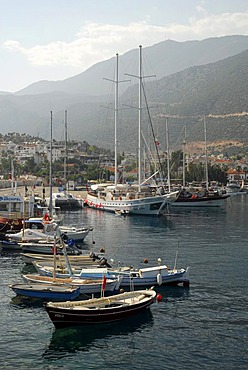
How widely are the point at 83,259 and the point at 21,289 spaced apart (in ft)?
27.8

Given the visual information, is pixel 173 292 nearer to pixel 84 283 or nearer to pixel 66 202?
pixel 84 283

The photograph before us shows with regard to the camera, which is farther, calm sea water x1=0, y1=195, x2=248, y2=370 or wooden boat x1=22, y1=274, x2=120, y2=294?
wooden boat x1=22, y1=274, x2=120, y2=294

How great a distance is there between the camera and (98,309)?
25.9m

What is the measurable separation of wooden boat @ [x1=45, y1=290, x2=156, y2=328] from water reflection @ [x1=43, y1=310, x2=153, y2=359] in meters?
0.28

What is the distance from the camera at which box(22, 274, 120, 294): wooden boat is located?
3015 centimetres

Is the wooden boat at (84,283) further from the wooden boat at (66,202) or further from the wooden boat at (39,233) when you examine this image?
the wooden boat at (66,202)

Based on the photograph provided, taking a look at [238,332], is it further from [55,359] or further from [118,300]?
[55,359]

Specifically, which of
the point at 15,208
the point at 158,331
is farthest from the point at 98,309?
the point at 15,208

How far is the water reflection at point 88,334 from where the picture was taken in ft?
77.2

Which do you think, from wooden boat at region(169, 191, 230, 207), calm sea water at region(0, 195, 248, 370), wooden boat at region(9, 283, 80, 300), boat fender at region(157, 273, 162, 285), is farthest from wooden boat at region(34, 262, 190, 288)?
wooden boat at region(169, 191, 230, 207)

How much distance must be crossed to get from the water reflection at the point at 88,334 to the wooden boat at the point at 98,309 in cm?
28

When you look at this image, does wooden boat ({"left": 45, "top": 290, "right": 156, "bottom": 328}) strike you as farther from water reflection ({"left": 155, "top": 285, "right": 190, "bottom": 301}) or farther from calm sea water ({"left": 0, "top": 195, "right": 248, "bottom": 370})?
water reflection ({"left": 155, "top": 285, "right": 190, "bottom": 301})

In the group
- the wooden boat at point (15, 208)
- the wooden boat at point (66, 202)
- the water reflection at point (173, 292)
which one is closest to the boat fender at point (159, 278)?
the water reflection at point (173, 292)

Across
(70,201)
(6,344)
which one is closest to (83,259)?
(6,344)
